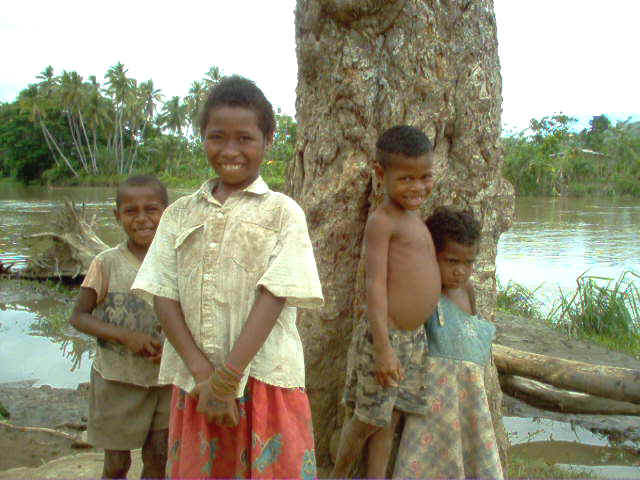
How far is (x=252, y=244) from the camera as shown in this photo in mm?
1729

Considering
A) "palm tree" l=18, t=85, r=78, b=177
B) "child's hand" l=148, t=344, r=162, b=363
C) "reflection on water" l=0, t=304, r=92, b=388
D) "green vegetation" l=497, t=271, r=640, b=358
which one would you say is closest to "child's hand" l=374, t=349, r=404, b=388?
"child's hand" l=148, t=344, r=162, b=363

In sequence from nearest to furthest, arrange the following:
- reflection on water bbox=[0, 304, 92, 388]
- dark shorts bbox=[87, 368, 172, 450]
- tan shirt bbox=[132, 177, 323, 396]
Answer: tan shirt bbox=[132, 177, 323, 396]
dark shorts bbox=[87, 368, 172, 450]
reflection on water bbox=[0, 304, 92, 388]

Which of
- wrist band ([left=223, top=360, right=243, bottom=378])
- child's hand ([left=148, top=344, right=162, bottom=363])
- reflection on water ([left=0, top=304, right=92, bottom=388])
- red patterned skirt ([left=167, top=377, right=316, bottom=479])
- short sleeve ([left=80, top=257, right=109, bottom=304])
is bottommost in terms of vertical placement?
reflection on water ([left=0, top=304, right=92, bottom=388])

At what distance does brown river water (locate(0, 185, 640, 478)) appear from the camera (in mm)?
3965

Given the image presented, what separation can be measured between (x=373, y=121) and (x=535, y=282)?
7.59 m

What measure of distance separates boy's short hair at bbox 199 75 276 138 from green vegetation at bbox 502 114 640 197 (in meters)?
25.0

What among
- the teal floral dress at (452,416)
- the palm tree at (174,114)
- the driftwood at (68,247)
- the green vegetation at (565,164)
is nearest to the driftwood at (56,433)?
the teal floral dress at (452,416)

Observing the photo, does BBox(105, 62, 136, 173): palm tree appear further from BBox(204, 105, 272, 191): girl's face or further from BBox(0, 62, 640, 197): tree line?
BBox(204, 105, 272, 191): girl's face

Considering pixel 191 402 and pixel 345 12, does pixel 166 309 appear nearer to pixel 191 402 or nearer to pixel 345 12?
pixel 191 402

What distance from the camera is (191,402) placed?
5.74ft

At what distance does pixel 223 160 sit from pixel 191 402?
0.73 metres

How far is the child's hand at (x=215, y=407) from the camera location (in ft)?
5.28

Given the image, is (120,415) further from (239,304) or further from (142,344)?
(239,304)

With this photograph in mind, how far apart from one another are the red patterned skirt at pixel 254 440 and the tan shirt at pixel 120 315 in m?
0.59
